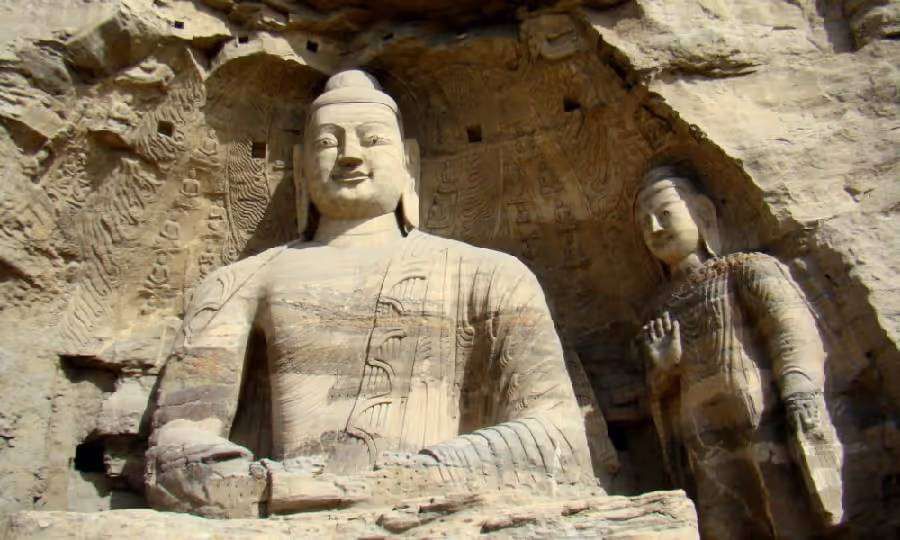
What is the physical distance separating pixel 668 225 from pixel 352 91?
2.04 meters

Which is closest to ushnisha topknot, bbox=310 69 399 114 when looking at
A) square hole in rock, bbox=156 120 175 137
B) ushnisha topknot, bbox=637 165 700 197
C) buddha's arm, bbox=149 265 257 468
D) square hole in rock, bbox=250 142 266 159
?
square hole in rock, bbox=250 142 266 159

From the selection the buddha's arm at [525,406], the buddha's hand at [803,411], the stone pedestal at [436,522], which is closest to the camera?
the stone pedestal at [436,522]

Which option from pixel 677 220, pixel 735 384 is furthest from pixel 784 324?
pixel 677 220

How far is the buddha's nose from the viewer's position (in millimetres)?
6125

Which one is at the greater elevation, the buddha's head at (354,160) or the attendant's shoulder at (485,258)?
the buddha's head at (354,160)

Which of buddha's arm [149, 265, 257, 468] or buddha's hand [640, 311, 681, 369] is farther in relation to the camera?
buddha's hand [640, 311, 681, 369]

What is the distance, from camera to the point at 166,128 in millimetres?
6562

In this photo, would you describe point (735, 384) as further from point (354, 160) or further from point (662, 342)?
point (354, 160)

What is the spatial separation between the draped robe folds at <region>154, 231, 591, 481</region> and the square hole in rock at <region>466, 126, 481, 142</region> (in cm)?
136

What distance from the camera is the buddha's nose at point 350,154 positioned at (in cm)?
612

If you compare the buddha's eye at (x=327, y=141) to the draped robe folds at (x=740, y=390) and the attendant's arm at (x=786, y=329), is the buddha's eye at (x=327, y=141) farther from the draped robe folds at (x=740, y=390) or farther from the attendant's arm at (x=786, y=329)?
the attendant's arm at (x=786, y=329)

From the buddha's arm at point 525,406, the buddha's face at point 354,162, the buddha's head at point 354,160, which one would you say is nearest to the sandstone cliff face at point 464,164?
the buddha's head at point 354,160

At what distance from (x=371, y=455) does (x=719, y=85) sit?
2.93 meters

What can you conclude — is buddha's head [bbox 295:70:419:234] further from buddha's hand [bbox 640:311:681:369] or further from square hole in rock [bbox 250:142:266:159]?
buddha's hand [bbox 640:311:681:369]
